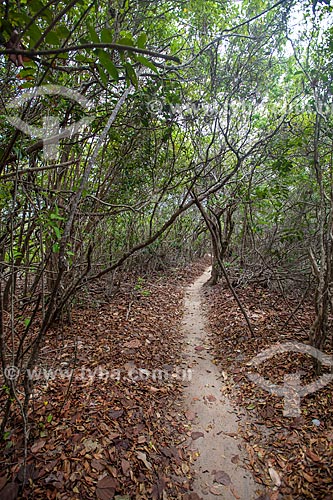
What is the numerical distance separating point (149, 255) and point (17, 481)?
24.2 ft

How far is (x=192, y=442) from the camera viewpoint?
8.93 ft

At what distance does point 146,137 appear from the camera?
178 inches

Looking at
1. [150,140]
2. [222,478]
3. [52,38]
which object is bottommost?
[222,478]

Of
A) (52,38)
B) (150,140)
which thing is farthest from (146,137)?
(52,38)

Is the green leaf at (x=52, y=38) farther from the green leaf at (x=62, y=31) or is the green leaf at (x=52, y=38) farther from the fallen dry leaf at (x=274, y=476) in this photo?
the fallen dry leaf at (x=274, y=476)

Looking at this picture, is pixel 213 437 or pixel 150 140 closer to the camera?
pixel 213 437

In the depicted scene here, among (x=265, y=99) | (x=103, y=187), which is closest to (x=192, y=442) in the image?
(x=103, y=187)

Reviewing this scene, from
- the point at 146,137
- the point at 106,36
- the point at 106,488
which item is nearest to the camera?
the point at 106,36

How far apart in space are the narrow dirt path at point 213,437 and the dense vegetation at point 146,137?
1.52m

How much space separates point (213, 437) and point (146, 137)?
176 inches

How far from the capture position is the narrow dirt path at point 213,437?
229cm

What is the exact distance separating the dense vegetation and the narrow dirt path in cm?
152

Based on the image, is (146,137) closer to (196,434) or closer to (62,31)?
(62,31)

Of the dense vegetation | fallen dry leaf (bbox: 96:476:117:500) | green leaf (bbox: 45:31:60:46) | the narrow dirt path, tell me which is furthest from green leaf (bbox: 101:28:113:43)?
the narrow dirt path
